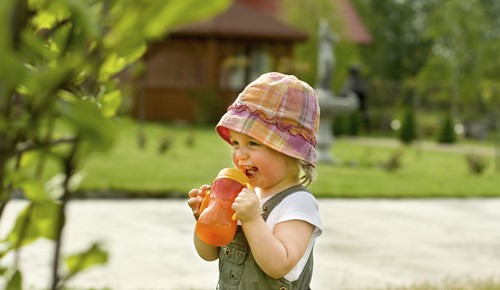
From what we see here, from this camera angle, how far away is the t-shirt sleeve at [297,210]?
297 centimetres

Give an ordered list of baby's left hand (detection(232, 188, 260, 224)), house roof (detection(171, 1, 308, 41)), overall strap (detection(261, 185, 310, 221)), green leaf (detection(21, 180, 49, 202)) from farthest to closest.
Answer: house roof (detection(171, 1, 308, 41)), overall strap (detection(261, 185, 310, 221)), baby's left hand (detection(232, 188, 260, 224)), green leaf (detection(21, 180, 49, 202))

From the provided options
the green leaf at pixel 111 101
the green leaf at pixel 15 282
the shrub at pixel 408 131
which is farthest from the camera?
the shrub at pixel 408 131

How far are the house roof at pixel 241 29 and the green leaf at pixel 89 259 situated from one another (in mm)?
27059

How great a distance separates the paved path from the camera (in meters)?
6.06

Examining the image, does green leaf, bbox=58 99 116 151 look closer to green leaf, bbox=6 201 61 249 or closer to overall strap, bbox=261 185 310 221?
green leaf, bbox=6 201 61 249

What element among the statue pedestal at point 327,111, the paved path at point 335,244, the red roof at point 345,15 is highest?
the red roof at point 345,15

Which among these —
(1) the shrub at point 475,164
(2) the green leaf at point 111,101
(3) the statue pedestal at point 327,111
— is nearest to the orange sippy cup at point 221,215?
(2) the green leaf at point 111,101

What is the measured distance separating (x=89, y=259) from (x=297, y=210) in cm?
161

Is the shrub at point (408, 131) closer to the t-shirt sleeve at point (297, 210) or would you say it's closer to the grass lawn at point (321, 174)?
the grass lawn at point (321, 174)

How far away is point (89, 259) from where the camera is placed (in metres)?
1.41

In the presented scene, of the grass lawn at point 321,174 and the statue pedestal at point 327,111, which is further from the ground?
the statue pedestal at point 327,111

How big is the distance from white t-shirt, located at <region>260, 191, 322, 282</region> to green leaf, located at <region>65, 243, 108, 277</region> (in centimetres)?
156

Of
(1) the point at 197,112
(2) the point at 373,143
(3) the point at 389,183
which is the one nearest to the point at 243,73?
(1) the point at 197,112

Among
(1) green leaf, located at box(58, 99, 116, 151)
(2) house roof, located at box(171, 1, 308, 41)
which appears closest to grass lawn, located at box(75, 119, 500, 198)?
(2) house roof, located at box(171, 1, 308, 41)
